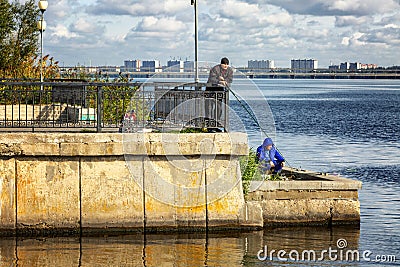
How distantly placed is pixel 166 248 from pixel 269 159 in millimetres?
3943

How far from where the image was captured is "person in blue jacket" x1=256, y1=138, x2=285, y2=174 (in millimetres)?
17812

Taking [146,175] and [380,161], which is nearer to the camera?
[146,175]

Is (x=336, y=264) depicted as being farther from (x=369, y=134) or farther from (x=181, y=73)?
(x=369, y=134)

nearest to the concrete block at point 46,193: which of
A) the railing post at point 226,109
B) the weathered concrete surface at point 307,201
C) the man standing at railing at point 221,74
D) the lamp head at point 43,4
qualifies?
the railing post at point 226,109

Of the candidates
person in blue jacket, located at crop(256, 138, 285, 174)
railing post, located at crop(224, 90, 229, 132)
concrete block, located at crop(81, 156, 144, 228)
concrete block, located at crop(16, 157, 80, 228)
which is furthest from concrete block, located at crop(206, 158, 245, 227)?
concrete block, located at crop(16, 157, 80, 228)

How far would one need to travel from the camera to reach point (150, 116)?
56.8 feet

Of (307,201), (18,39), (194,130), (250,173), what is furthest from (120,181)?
(18,39)

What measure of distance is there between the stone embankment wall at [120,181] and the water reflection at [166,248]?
279mm

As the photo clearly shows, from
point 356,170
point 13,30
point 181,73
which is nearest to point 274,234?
point 181,73

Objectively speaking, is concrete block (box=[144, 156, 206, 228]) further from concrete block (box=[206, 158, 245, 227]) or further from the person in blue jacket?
the person in blue jacket

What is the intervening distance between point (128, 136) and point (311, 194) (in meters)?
3.82

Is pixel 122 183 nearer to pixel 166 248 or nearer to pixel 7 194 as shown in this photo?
pixel 166 248

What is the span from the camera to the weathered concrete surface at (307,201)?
16469 mm

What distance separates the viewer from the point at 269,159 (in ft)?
59.5
